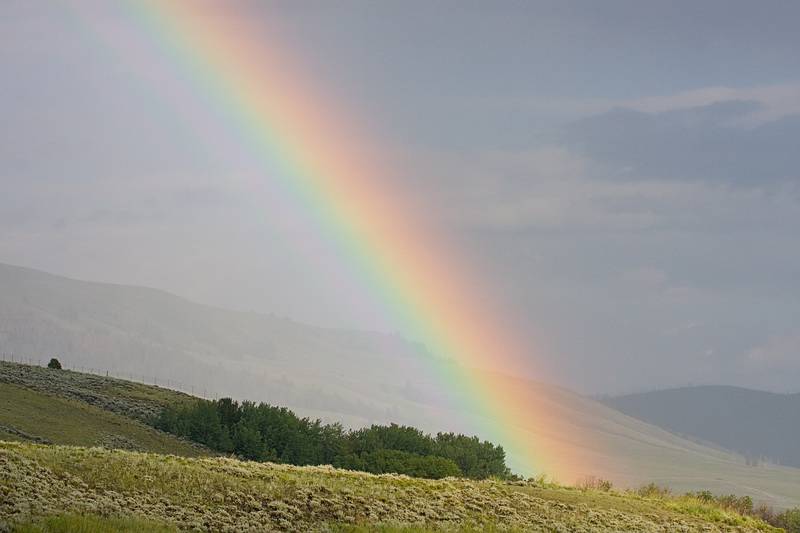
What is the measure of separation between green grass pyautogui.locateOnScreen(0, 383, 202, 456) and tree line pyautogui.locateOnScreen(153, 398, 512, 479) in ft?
8.04

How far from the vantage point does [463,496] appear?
39906 millimetres

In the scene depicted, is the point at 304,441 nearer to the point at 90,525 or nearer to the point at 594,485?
the point at 594,485

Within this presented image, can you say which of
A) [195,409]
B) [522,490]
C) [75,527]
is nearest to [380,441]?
[195,409]

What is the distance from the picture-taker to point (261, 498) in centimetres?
3303

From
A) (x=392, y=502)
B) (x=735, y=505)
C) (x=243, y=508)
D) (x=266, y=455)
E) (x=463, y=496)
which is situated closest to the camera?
(x=243, y=508)

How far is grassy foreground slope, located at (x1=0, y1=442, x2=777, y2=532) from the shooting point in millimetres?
29266

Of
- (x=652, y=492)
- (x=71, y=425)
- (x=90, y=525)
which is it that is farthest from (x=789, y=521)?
(x=90, y=525)

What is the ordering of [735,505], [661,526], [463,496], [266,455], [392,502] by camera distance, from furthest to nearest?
[735,505]
[266,455]
[661,526]
[463,496]
[392,502]

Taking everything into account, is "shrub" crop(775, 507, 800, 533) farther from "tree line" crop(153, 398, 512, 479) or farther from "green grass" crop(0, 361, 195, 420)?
"green grass" crop(0, 361, 195, 420)

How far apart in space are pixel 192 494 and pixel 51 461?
4.26 m

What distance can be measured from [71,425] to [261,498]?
22.4 m

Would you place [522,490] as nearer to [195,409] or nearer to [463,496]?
[463,496]

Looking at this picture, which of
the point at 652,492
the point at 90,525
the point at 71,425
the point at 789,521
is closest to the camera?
the point at 90,525

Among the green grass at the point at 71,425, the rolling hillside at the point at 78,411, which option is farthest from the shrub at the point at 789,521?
the green grass at the point at 71,425
